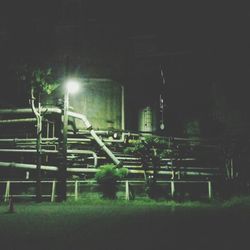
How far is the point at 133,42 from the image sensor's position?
97.1 feet

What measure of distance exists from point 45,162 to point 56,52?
8.07 metres

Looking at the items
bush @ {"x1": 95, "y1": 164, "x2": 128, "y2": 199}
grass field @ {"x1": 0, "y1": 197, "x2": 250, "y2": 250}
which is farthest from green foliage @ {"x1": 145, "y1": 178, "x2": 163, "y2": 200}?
grass field @ {"x1": 0, "y1": 197, "x2": 250, "y2": 250}

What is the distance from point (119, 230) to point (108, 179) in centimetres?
980

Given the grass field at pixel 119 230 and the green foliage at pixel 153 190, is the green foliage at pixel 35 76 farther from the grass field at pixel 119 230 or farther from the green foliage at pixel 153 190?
the grass field at pixel 119 230

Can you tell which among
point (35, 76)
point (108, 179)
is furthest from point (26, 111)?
point (108, 179)

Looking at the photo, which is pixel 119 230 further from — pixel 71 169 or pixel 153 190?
pixel 71 169

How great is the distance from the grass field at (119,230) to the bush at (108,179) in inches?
176

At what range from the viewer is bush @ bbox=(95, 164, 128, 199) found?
1944 centimetres

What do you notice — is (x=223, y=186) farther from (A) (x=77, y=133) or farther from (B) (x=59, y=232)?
(B) (x=59, y=232)

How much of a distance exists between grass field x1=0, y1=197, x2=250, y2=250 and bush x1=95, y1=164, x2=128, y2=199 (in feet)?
14.7

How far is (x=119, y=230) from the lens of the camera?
966cm

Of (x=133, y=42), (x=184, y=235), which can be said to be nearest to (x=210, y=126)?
(x=133, y=42)

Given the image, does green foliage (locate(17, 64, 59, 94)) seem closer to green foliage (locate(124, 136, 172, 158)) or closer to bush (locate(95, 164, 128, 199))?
bush (locate(95, 164, 128, 199))

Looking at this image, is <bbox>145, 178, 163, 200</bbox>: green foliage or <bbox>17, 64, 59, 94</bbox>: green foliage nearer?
<bbox>17, 64, 59, 94</bbox>: green foliage
